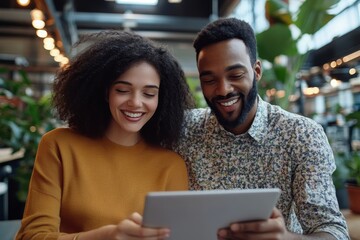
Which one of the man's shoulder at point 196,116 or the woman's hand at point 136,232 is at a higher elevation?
the man's shoulder at point 196,116

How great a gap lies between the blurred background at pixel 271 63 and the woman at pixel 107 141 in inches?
9.6

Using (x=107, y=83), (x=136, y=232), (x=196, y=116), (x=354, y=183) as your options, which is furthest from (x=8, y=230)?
(x=354, y=183)

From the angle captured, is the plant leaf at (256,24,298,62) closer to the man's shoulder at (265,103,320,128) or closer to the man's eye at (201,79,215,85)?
the man's shoulder at (265,103,320,128)

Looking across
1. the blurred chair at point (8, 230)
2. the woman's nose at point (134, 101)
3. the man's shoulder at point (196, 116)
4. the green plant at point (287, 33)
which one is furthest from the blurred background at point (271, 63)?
the blurred chair at point (8, 230)

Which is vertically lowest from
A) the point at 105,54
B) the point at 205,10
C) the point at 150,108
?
the point at 150,108

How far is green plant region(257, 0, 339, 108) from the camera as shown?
7.43 ft

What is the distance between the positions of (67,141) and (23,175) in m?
1.96

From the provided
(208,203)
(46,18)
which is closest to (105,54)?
(208,203)

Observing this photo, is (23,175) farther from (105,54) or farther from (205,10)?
(205,10)

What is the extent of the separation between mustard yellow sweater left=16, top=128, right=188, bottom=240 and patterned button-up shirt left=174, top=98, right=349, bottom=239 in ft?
0.49

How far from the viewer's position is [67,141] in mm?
1419

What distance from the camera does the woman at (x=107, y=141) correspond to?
133cm

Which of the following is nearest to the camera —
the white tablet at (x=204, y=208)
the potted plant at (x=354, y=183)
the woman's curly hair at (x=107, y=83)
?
the white tablet at (x=204, y=208)

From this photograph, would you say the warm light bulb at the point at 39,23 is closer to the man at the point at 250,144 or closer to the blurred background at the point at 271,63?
the blurred background at the point at 271,63
